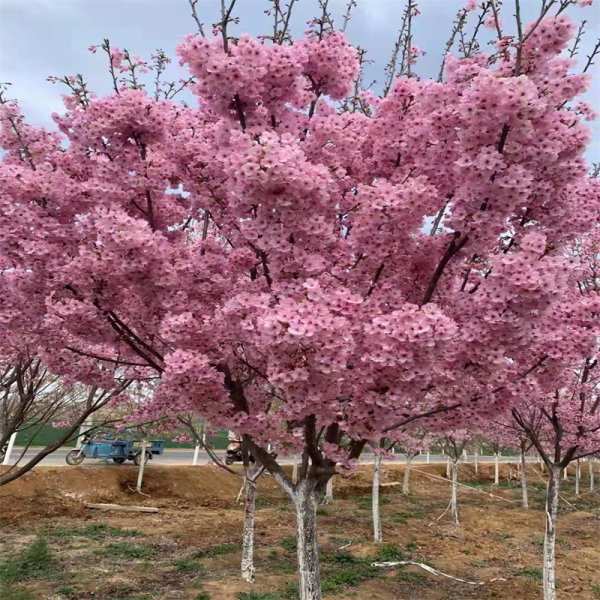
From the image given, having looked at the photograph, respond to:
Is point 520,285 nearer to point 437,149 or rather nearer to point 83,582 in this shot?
point 437,149

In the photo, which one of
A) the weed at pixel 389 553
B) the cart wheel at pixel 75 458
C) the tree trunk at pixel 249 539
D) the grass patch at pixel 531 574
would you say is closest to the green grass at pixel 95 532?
the tree trunk at pixel 249 539

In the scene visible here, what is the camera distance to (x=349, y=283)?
528 cm

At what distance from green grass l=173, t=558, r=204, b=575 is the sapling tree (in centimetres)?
673

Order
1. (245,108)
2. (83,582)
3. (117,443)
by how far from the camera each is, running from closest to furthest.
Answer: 1. (245,108)
2. (83,582)
3. (117,443)

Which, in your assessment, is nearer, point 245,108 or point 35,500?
point 245,108

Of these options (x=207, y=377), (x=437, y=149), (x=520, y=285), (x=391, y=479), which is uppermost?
(x=437, y=149)

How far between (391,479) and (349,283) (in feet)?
94.4

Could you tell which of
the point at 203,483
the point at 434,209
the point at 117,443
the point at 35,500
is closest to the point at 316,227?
the point at 434,209

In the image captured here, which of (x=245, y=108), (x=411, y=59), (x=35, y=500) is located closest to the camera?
(x=245, y=108)

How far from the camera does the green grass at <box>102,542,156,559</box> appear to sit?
1202 cm

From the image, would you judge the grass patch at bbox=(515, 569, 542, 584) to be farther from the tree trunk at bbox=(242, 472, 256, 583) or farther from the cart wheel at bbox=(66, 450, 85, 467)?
the cart wheel at bbox=(66, 450, 85, 467)

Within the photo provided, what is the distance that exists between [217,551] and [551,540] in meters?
7.84

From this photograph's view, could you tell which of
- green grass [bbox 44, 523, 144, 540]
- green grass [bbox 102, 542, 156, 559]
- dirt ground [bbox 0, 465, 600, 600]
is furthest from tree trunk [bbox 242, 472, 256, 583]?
green grass [bbox 44, 523, 144, 540]

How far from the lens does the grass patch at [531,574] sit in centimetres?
1197
